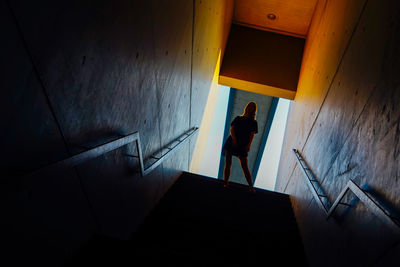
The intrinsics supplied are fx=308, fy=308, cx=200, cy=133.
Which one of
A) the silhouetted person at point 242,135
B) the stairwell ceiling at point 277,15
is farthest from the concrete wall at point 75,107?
the stairwell ceiling at point 277,15

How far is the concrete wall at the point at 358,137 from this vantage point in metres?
1.84

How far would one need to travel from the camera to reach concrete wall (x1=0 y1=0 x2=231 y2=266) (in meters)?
1.16

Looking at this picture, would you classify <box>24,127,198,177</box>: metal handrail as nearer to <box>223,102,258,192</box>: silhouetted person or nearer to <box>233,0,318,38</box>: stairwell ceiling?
<box>223,102,258,192</box>: silhouetted person

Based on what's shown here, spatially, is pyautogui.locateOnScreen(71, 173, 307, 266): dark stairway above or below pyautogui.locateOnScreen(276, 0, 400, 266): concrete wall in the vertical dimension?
below

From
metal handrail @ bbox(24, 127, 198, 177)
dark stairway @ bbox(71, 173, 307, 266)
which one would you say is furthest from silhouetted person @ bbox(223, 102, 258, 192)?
metal handrail @ bbox(24, 127, 198, 177)

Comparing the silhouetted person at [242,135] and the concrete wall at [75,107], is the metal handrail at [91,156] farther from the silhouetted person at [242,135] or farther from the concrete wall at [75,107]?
the silhouetted person at [242,135]

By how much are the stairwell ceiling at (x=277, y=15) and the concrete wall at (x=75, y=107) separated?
16.1 feet

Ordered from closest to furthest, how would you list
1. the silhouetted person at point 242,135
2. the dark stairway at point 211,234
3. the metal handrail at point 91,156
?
the metal handrail at point 91,156
the dark stairway at point 211,234
the silhouetted person at point 242,135

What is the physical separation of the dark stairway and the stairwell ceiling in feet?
15.7

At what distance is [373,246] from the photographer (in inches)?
70.9

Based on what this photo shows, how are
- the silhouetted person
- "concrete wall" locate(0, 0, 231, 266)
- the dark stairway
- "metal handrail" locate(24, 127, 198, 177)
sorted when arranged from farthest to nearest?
1. the silhouetted person
2. the dark stairway
3. "metal handrail" locate(24, 127, 198, 177)
4. "concrete wall" locate(0, 0, 231, 266)

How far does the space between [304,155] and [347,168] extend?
2068 mm

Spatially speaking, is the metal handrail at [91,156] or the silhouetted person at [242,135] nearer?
the metal handrail at [91,156]

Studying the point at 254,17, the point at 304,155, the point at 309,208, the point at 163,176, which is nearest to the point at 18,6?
the point at 163,176
